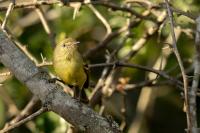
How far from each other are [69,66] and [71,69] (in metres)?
0.03

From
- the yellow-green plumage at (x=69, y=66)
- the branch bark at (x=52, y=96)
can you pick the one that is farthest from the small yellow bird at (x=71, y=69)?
the branch bark at (x=52, y=96)

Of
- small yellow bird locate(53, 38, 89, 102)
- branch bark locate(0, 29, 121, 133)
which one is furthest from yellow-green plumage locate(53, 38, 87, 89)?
branch bark locate(0, 29, 121, 133)

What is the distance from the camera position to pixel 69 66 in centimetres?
492

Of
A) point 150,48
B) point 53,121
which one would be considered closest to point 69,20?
point 150,48

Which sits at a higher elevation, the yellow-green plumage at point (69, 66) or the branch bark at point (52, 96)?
the branch bark at point (52, 96)

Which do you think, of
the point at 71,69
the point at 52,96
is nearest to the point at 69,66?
the point at 71,69

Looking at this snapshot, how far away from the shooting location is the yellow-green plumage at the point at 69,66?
487 centimetres

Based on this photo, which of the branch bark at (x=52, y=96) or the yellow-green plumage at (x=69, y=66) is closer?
the branch bark at (x=52, y=96)

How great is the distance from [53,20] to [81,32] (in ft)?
1.38

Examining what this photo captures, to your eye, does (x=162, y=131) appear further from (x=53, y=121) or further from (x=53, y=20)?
(x=53, y=121)

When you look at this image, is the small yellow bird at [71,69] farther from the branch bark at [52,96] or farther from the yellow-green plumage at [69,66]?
the branch bark at [52,96]

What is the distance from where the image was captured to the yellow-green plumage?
4867 mm

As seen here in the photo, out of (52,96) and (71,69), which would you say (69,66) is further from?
(52,96)

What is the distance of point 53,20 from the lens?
23.0 feet
